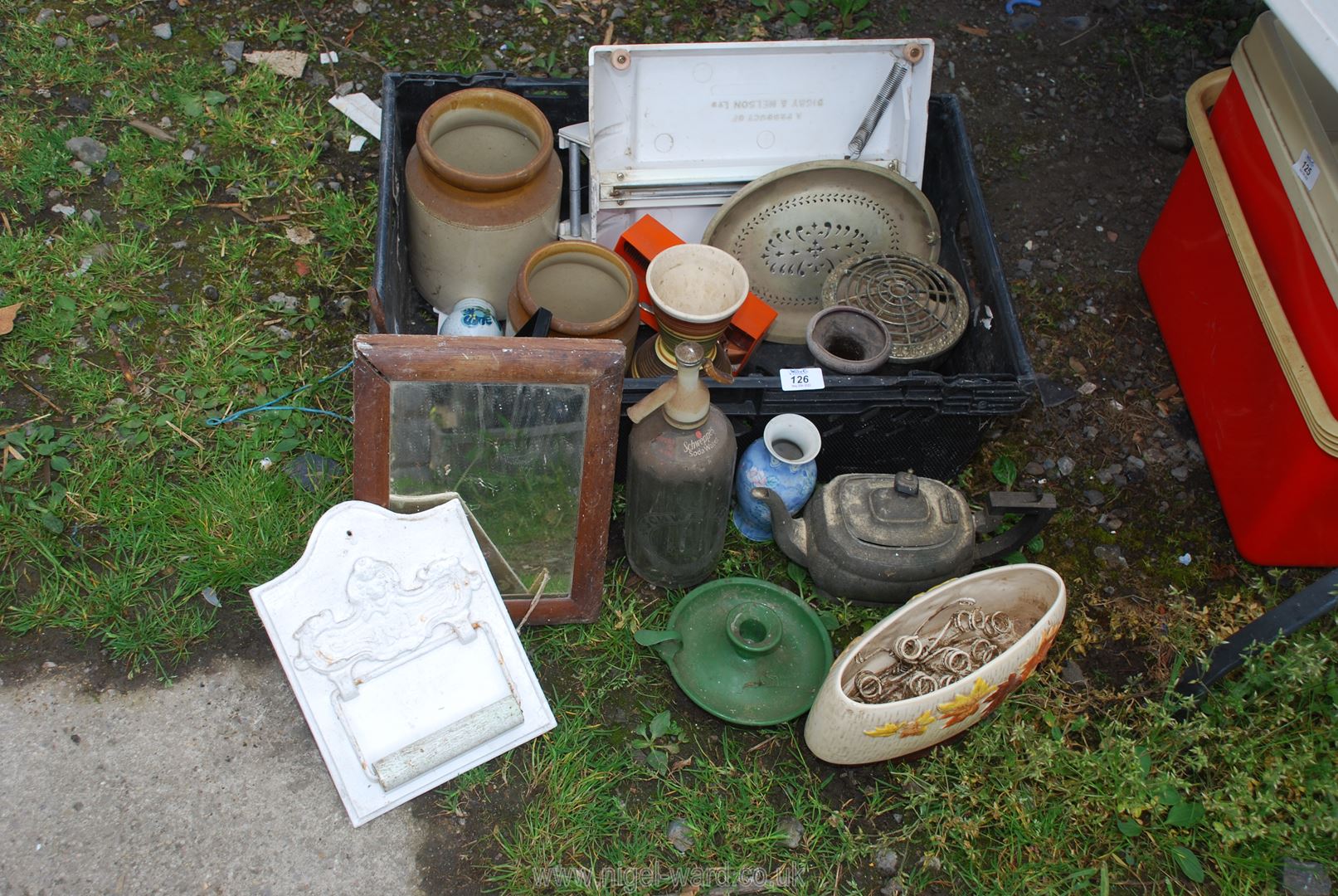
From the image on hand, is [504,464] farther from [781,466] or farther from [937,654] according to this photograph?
[937,654]

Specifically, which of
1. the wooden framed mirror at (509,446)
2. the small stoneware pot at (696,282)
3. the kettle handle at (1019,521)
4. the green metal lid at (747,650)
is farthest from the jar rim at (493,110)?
the kettle handle at (1019,521)

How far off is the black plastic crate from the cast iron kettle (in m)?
0.20

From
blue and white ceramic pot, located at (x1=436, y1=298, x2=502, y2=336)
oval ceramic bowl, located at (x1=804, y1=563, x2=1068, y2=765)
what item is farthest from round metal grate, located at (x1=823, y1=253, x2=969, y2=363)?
blue and white ceramic pot, located at (x1=436, y1=298, x2=502, y2=336)

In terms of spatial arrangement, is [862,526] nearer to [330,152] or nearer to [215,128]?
[330,152]

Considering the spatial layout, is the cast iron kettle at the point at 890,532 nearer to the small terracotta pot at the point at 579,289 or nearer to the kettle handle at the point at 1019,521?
the kettle handle at the point at 1019,521

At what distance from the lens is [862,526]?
103 inches

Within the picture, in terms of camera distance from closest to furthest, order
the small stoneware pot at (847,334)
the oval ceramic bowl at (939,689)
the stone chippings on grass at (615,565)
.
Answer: the oval ceramic bowl at (939,689), the stone chippings on grass at (615,565), the small stoneware pot at (847,334)

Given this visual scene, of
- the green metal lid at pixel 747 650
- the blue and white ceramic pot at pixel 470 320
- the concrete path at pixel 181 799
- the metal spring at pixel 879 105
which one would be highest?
the metal spring at pixel 879 105

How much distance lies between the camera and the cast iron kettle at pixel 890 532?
259cm

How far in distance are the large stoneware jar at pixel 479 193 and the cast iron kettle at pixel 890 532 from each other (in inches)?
42.9

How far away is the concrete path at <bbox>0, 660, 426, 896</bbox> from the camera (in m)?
2.32

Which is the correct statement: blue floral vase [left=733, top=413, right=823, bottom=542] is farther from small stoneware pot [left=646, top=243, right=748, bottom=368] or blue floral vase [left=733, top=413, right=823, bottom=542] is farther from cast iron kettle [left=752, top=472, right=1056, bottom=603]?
small stoneware pot [left=646, top=243, right=748, bottom=368]

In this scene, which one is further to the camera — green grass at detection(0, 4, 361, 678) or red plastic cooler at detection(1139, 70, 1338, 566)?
green grass at detection(0, 4, 361, 678)

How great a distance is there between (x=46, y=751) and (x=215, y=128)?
233 centimetres
